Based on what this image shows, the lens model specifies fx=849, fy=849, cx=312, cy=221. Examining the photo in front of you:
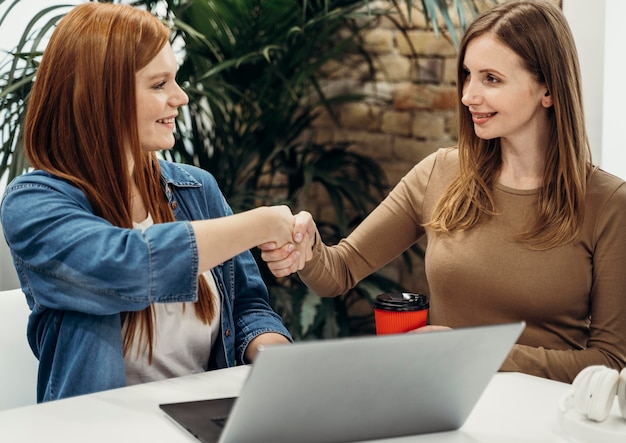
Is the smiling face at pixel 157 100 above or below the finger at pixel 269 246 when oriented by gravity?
above

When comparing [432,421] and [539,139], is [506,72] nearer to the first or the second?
[539,139]

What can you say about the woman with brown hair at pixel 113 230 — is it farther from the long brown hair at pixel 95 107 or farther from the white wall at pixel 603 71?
the white wall at pixel 603 71

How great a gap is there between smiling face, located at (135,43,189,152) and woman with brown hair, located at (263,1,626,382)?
0.32m

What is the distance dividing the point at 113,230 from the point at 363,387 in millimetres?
546

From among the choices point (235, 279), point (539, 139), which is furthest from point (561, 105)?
→ point (235, 279)

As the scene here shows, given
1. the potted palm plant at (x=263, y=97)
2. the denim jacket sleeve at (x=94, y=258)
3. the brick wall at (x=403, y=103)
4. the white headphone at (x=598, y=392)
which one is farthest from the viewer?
the brick wall at (x=403, y=103)

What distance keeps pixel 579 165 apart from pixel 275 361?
1.08m

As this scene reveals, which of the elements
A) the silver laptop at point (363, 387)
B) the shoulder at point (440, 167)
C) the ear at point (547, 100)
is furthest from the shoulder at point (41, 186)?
the ear at point (547, 100)

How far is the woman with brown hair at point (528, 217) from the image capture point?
5.72 feet

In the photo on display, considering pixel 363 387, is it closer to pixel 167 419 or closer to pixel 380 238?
pixel 167 419

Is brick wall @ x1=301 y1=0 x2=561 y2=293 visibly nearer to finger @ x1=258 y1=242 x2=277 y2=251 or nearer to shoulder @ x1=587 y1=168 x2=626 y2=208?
shoulder @ x1=587 y1=168 x2=626 y2=208

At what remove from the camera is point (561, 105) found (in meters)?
1.82

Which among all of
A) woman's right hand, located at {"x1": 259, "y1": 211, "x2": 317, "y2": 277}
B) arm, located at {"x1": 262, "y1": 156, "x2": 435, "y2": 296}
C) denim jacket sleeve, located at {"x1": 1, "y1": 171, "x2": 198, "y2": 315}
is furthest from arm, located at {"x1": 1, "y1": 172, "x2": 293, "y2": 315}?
arm, located at {"x1": 262, "y1": 156, "x2": 435, "y2": 296}

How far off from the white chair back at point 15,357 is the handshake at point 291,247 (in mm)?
483
